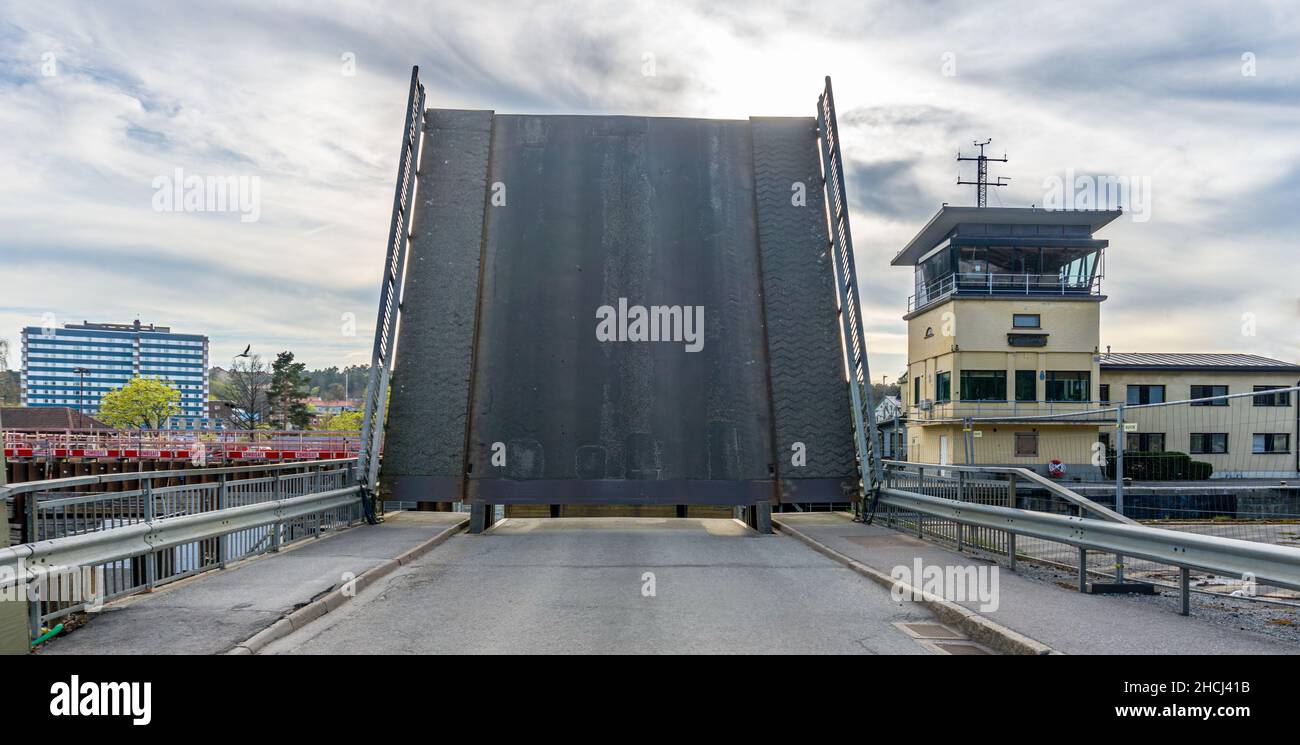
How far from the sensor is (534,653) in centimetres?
585

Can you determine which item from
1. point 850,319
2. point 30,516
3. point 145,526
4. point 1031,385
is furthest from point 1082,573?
point 1031,385

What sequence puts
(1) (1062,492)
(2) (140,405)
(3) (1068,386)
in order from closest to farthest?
(1) (1062,492), (3) (1068,386), (2) (140,405)

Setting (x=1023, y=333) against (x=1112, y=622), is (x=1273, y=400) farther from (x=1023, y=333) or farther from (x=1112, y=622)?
(x=1023, y=333)

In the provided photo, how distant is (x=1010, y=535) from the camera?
902 centimetres

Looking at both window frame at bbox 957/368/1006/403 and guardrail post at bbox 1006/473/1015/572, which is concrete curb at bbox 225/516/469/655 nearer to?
guardrail post at bbox 1006/473/1015/572

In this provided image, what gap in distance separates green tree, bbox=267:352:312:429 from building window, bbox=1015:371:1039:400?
7244cm

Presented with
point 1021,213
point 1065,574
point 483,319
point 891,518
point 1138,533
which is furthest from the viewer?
point 1021,213

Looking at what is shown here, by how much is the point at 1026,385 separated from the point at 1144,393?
27.1ft

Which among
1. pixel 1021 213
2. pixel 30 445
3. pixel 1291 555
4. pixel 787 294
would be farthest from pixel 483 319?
pixel 30 445

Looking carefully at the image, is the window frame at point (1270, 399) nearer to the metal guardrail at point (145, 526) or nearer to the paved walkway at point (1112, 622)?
the paved walkway at point (1112, 622)

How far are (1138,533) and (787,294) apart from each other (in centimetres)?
766

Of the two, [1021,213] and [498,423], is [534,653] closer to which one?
[498,423]

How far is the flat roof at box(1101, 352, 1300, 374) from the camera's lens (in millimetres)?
42281

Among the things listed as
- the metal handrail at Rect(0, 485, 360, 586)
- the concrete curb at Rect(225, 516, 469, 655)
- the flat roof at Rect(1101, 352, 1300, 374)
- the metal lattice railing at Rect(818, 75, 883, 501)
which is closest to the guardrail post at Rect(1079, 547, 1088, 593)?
the metal lattice railing at Rect(818, 75, 883, 501)
